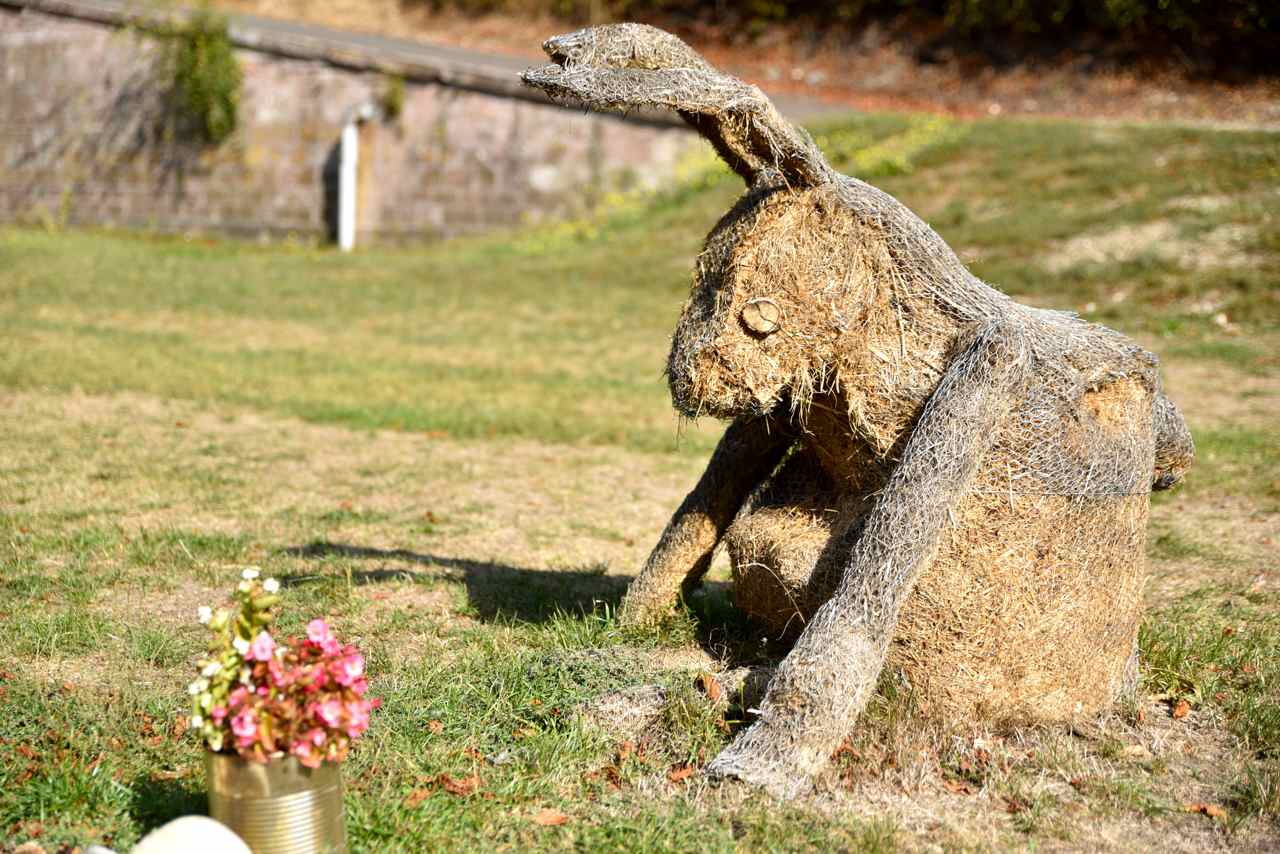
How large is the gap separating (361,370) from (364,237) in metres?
9.19

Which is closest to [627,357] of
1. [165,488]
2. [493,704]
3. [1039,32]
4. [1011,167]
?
[165,488]

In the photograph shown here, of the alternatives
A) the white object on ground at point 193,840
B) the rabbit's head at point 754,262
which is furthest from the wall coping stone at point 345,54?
the white object on ground at point 193,840

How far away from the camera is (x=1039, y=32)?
26.5m

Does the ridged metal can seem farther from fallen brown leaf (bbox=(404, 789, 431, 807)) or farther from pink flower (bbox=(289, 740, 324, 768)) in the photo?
fallen brown leaf (bbox=(404, 789, 431, 807))

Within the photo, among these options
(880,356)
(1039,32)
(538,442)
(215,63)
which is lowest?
(538,442)

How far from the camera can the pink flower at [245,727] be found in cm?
322

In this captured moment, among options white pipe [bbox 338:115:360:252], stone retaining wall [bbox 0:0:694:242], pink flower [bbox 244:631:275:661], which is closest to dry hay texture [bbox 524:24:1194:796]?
pink flower [bbox 244:631:275:661]

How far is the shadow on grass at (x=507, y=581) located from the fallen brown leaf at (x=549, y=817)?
5.56 ft

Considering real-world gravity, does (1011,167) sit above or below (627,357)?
above

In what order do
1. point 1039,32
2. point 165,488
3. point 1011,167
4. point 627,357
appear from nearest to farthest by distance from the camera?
point 165,488, point 627,357, point 1011,167, point 1039,32

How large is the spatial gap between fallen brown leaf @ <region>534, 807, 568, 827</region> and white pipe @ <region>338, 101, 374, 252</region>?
18.5m

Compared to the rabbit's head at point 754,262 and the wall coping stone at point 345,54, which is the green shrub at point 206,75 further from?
the rabbit's head at point 754,262

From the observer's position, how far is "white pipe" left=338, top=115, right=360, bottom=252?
21094 mm

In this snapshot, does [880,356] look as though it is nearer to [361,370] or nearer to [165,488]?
[165,488]
